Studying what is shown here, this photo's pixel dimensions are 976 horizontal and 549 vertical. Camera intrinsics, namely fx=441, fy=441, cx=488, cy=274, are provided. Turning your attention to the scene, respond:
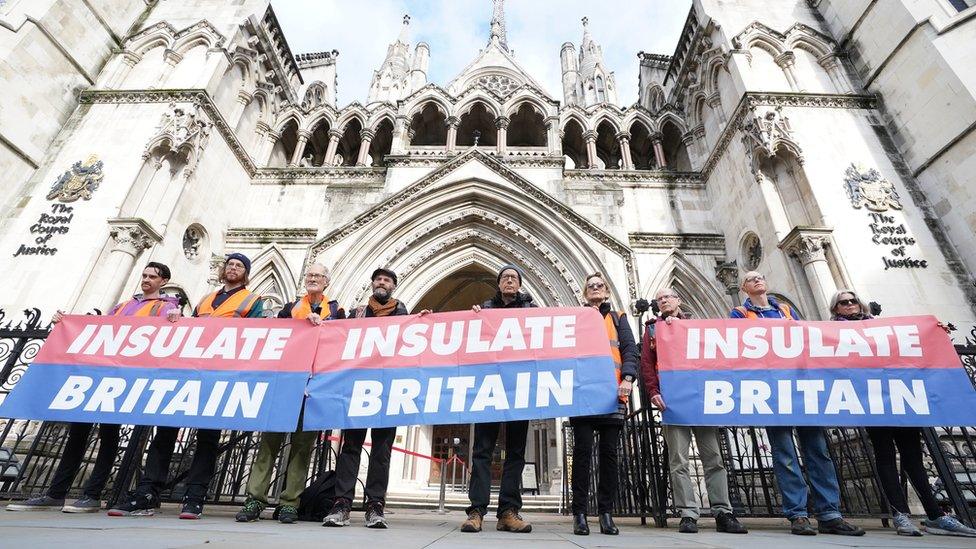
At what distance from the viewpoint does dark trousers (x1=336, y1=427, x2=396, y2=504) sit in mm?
3619

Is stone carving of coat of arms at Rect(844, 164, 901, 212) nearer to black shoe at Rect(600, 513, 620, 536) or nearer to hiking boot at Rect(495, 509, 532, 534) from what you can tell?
black shoe at Rect(600, 513, 620, 536)

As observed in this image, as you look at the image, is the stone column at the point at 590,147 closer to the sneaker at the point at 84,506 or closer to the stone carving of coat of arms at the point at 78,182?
the stone carving of coat of arms at the point at 78,182

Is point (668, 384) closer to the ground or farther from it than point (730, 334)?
closer to the ground

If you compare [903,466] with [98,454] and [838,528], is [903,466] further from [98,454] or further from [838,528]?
[98,454]

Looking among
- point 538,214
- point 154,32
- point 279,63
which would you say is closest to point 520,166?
point 538,214

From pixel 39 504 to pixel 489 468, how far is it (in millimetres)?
4267

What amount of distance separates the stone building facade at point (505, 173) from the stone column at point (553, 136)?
0.38ft

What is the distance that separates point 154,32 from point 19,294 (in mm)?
8666

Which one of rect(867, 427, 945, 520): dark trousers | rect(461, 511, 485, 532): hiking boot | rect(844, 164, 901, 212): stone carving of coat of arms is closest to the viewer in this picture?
rect(461, 511, 485, 532): hiking boot

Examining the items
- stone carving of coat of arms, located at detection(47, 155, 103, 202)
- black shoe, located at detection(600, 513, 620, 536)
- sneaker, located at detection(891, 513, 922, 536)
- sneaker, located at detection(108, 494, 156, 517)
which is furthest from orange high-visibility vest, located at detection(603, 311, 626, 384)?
stone carving of coat of arms, located at detection(47, 155, 103, 202)

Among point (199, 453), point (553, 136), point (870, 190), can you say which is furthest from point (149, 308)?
point (870, 190)

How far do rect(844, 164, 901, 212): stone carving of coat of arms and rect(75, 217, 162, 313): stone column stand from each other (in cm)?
1520

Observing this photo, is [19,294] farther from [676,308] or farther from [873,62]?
[873,62]

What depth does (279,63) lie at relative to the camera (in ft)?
50.1
